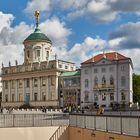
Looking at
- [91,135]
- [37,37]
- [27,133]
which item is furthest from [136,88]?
[91,135]

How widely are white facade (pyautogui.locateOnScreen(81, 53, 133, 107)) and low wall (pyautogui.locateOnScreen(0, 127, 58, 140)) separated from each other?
Answer: 5987 centimetres

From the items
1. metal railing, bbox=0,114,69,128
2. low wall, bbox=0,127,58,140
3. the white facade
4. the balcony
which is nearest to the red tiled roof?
the white facade

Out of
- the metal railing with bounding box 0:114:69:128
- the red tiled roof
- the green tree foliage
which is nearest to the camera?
the metal railing with bounding box 0:114:69:128

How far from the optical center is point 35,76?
106750 millimetres

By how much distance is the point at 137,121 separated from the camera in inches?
625

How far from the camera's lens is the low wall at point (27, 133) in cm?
2500

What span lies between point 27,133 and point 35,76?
81.4 m

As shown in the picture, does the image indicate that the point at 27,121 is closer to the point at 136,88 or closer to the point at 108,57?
the point at 108,57

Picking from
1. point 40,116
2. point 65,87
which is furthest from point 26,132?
point 65,87

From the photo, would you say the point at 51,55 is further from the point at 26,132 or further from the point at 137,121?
the point at 137,121

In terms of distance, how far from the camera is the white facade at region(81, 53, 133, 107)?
85.7 meters

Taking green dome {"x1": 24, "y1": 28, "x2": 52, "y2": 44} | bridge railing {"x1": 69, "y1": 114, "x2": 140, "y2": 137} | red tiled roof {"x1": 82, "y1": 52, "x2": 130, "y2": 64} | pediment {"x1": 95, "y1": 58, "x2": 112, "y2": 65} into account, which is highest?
green dome {"x1": 24, "y1": 28, "x2": 52, "y2": 44}

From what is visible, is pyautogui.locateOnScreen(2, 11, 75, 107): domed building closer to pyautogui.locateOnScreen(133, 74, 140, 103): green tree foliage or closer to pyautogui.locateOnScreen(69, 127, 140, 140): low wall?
pyautogui.locateOnScreen(133, 74, 140, 103): green tree foliage

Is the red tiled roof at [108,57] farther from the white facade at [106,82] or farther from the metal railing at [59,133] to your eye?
the metal railing at [59,133]
